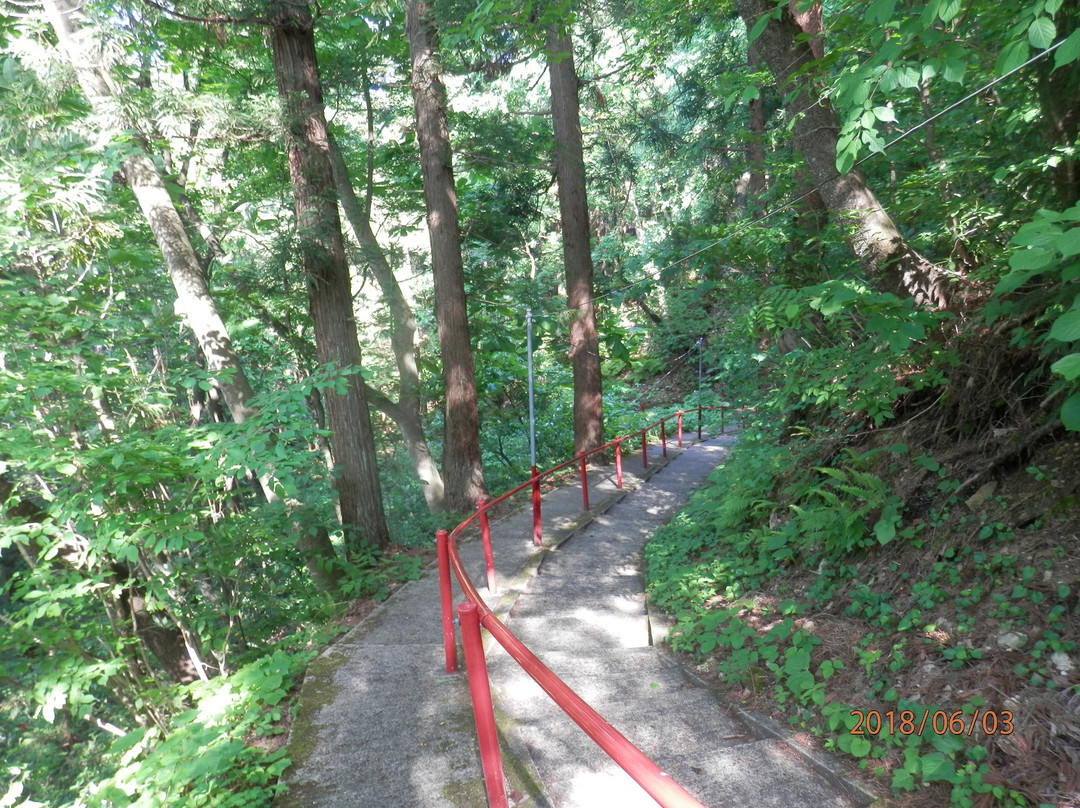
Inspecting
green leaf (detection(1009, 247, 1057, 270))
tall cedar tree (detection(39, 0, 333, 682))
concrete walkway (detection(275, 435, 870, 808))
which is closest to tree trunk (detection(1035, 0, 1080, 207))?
green leaf (detection(1009, 247, 1057, 270))

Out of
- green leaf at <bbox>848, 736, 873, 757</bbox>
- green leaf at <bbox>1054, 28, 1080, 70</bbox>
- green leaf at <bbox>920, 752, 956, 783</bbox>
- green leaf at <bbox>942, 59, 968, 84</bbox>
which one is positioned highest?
green leaf at <bbox>942, 59, 968, 84</bbox>

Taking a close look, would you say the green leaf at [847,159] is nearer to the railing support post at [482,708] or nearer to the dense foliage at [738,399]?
the dense foliage at [738,399]

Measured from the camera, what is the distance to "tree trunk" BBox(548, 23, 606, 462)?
11211mm

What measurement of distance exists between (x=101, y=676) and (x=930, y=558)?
212 inches

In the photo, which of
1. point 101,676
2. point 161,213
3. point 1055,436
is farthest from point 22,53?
point 1055,436

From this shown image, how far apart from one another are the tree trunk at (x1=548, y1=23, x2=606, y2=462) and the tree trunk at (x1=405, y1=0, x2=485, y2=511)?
8.71 feet

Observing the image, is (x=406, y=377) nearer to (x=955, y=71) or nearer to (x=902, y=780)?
(x=955, y=71)

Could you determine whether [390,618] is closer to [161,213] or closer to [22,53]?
[161,213]

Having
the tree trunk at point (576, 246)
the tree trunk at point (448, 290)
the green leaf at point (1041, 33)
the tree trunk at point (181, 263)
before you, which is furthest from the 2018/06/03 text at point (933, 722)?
the tree trunk at point (576, 246)

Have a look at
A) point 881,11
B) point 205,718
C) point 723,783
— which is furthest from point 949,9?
point 205,718

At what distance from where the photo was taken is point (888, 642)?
3551mm

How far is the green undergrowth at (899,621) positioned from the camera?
8.84 feet

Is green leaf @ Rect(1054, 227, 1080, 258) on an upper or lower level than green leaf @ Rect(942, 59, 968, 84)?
lower

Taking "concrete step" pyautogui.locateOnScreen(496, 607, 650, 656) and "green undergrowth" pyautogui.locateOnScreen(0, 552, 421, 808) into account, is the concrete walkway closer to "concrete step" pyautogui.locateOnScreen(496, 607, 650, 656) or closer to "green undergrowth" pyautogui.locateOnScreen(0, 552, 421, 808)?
"concrete step" pyautogui.locateOnScreen(496, 607, 650, 656)
